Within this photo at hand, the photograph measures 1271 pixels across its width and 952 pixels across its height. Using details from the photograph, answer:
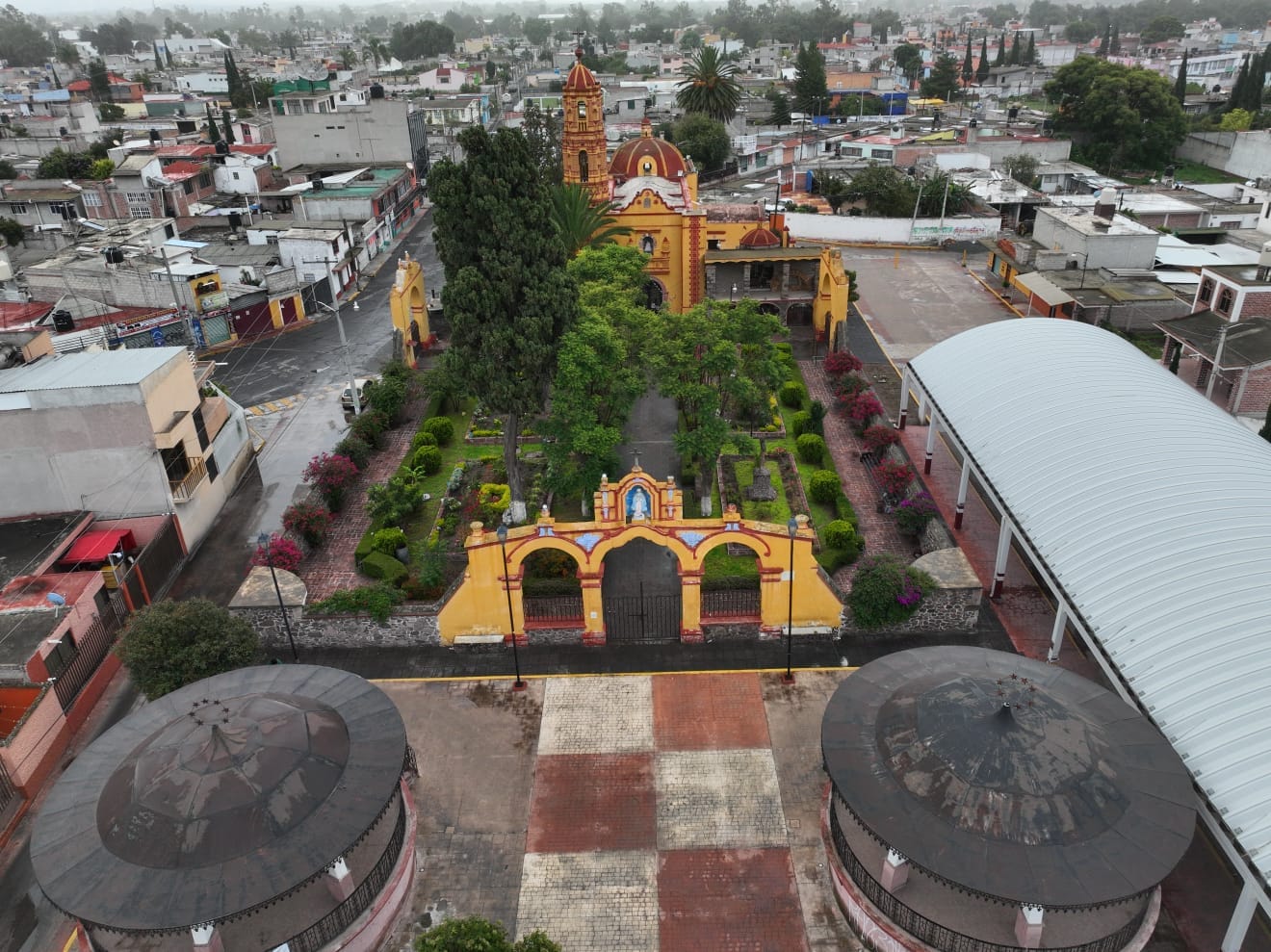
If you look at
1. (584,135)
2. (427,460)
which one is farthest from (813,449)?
(584,135)

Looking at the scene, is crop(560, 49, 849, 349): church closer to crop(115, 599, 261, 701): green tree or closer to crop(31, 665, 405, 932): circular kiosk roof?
crop(115, 599, 261, 701): green tree

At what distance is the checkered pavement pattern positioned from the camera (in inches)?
691

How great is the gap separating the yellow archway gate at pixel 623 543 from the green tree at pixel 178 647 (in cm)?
557

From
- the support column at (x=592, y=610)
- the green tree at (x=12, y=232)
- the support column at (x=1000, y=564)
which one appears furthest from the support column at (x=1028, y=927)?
the green tree at (x=12, y=232)

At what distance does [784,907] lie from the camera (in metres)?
17.8

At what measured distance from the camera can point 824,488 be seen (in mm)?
31969

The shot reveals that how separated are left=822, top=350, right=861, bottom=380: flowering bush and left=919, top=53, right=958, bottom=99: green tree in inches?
4412

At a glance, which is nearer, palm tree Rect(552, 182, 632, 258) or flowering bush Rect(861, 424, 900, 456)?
flowering bush Rect(861, 424, 900, 456)

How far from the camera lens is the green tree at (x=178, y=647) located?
21.9 m

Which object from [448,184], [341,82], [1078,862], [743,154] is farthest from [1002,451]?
[341,82]

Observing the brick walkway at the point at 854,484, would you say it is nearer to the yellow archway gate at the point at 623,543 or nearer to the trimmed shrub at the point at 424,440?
the yellow archway gate at the point at 623,543

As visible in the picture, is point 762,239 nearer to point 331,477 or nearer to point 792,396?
point 792,396

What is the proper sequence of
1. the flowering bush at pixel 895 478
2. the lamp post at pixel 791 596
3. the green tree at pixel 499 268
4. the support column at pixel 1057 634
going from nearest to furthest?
the support column at pixel 1057 634 → the lamp post at pixel 791 596 → the green tree at pixel 499 268 → the flowering bush at pixel 895 478

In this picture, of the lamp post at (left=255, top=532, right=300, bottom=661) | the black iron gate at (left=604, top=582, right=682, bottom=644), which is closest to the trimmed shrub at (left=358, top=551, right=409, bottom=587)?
the lamp post at (left=255, top=532, right=300, bottom=661)
